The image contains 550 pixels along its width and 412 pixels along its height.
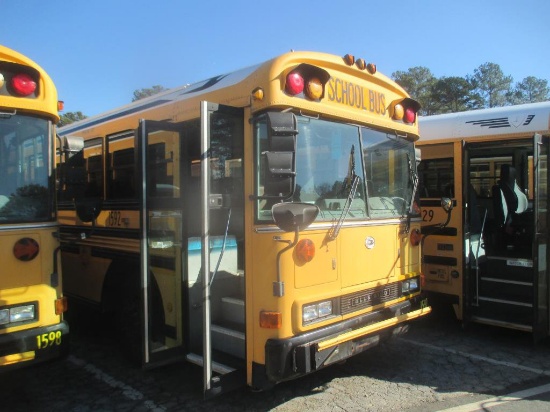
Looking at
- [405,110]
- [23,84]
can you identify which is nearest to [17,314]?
[23,84]

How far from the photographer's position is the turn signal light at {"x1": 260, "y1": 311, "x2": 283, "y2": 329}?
3256mm

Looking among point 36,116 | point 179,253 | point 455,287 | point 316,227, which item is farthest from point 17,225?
point 455,287

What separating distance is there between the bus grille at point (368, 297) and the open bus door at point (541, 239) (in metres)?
1.74

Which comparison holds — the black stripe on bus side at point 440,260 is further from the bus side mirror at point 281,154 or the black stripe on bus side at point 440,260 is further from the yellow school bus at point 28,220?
the yellow school bus at point 28,220

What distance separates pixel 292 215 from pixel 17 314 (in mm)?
2166

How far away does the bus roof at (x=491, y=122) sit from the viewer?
16.8ft

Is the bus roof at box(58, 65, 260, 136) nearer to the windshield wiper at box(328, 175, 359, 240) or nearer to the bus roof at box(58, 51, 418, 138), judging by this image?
the bus roof at box(58, 51, 418, 138)

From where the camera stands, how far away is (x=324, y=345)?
339 centimetres

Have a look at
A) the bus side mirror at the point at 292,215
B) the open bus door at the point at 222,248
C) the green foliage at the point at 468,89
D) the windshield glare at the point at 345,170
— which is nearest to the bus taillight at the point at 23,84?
the open bus door at the point at 222,248

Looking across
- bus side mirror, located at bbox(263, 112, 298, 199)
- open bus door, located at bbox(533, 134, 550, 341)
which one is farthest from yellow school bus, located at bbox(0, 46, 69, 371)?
open bus door, located at bbox(533, 134, 550, 341)

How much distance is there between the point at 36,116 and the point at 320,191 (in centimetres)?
235

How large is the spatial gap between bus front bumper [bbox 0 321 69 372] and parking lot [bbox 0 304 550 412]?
0.43 meters

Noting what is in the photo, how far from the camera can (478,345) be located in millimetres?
5277

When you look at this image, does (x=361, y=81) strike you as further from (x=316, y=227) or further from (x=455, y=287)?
(x=455, y=287)
